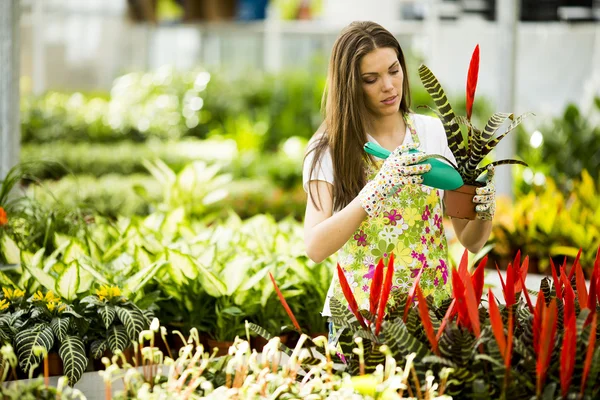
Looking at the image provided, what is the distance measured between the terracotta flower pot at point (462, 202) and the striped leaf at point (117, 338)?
1370 mm

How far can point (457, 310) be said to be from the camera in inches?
95.7

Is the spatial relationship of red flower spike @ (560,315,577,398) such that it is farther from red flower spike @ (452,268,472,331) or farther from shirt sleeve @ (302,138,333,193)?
shirt sleeve @ (302,138,333,193)

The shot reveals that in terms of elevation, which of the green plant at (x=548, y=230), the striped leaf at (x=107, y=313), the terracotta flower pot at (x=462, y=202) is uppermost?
the terracotta flower pot at (x=462, y=202)

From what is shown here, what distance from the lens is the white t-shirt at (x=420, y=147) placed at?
283 cm

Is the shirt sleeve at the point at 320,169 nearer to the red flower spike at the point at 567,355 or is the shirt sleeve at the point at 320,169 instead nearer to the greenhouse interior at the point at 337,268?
the greenhouse interior at the point at 337,268

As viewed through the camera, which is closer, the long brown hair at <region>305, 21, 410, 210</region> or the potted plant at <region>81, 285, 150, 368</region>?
the long brown hair at <region>305, 21, 410, 210</region>

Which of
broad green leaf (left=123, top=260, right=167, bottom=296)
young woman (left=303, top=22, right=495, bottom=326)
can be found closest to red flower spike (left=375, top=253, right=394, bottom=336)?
young woman (left=303, top=22, right=495, bottom=326)

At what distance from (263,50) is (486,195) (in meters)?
19.2

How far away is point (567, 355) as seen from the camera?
211 cm

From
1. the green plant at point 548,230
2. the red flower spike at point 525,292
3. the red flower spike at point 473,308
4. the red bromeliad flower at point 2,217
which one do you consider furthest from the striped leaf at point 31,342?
the green plant at point 548,230

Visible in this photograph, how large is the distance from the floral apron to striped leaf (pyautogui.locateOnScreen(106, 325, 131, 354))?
2.97ft

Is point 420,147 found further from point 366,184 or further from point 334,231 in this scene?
point 334,231

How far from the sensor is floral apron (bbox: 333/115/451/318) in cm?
288

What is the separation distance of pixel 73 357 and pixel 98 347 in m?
0.20
